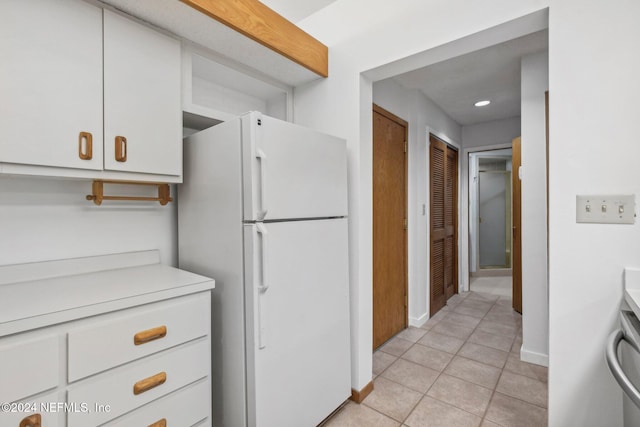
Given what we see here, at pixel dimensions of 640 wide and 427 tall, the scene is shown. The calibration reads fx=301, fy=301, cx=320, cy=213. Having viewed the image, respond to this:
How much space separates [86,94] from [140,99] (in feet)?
0.70

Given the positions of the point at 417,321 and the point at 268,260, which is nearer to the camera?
the point at 268,260

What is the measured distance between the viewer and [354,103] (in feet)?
6.38

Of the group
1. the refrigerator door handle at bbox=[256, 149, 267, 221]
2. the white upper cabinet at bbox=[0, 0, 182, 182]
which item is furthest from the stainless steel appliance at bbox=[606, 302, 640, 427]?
the white upper cabinet at bbox=[0, 0, 182, 182]

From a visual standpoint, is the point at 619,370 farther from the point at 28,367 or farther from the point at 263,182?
the point at 28,367

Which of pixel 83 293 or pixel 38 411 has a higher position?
pixel 83 293

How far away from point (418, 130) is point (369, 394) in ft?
8.08

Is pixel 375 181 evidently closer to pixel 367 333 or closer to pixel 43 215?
pixel 367 333

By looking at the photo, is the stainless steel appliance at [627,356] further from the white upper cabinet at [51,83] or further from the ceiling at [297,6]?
the ceiling at [297,6]

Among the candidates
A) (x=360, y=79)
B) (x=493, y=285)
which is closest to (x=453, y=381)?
(x=360, y=79)

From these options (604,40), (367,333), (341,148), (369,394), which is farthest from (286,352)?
(604,40)

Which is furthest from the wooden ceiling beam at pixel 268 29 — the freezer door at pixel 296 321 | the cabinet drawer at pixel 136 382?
the cabinet drawer at pixel 136 382

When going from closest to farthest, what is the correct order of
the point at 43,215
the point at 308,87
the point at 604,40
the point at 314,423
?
the point at 604,40, the point at 43,215, the point at 314,423, the point at 308,87

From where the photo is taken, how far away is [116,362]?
3.58 feet

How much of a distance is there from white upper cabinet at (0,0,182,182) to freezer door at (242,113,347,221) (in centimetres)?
51
